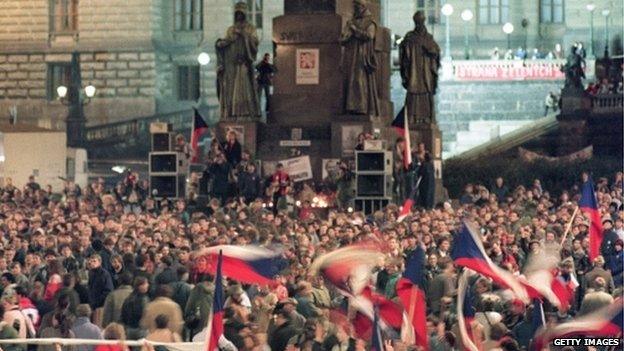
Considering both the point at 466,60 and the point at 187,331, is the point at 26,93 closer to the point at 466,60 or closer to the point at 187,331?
the point at 466,60

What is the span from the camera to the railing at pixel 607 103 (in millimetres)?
62188

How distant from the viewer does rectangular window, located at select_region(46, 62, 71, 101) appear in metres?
82.9

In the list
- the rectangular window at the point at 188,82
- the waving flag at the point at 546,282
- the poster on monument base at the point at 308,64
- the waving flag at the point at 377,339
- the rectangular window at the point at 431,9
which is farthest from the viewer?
the rectangular window at the point at 431,9

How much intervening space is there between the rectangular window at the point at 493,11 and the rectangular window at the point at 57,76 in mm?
13263

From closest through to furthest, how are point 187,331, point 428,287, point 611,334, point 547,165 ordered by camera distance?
1. point 611,334
2. point 187,331
3. point 428,287
4. point 547,165

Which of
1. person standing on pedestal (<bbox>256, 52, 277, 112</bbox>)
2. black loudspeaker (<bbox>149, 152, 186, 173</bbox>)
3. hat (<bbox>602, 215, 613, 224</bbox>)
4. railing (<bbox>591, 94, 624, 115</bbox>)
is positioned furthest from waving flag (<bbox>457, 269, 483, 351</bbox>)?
railing (<bbox>591, 94, 624, 115</bbox>)

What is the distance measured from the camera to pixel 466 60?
261 ft

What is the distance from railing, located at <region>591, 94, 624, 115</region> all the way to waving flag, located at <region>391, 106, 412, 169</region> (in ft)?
62.2

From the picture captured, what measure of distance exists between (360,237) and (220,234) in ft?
7.01

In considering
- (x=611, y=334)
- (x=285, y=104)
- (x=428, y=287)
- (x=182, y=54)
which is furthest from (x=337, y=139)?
(x=182, y=54)

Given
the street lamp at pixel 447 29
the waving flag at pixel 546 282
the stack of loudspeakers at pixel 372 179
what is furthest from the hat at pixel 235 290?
the street lamp at pixel 447 29

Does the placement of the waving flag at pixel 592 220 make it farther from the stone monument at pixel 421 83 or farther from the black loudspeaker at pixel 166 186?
the stone monument at pixel 421 83

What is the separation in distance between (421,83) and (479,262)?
75.3 ft

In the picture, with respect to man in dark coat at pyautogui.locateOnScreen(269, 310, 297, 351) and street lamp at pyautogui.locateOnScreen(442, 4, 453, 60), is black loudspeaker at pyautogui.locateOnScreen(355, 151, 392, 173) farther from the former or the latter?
street lamp at pyautogui.locateOnScreen(442, 4, 453, 60)
